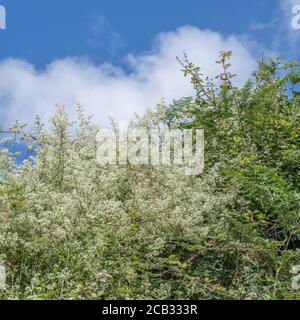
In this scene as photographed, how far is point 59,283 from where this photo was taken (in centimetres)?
574

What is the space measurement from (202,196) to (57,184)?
2.06 metres

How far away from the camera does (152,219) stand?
715 cm

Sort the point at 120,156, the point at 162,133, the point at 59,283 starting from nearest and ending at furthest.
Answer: the point at 59,283, the point at 120,156, the point at 162,133

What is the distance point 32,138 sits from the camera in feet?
30.1

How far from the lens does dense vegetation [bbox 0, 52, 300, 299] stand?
19.8 ft

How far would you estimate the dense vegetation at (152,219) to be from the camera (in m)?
6.04

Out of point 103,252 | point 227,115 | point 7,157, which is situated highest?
point 227,115
